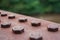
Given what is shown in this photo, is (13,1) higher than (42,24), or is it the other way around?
(13,1)

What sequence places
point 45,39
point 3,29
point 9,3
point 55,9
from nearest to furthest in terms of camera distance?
point 45,39 → point 3,29 → point 55,9 → point 9,3

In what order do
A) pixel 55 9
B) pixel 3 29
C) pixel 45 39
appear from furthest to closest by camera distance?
pixel 55 9, pixel 3 29, pixel 45 39

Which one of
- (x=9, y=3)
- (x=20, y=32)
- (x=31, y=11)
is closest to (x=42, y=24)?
(x=20, y=32)

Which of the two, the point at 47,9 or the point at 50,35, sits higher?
the point at 47,9

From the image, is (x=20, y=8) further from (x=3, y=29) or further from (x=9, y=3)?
(x=3, y=29)

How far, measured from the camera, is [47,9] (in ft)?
8.13

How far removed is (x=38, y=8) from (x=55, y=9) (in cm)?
29

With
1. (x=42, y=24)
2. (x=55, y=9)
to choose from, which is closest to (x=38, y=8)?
(x=55, y=9)

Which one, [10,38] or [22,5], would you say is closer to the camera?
[10,38]

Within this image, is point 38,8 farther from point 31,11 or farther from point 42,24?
point 42,24

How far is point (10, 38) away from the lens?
1.53 ft

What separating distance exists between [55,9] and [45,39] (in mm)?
2026

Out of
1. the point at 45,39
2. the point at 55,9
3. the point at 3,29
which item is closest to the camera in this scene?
the point at 45,39

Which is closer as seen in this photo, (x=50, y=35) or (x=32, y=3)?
(x=50, y=35)
